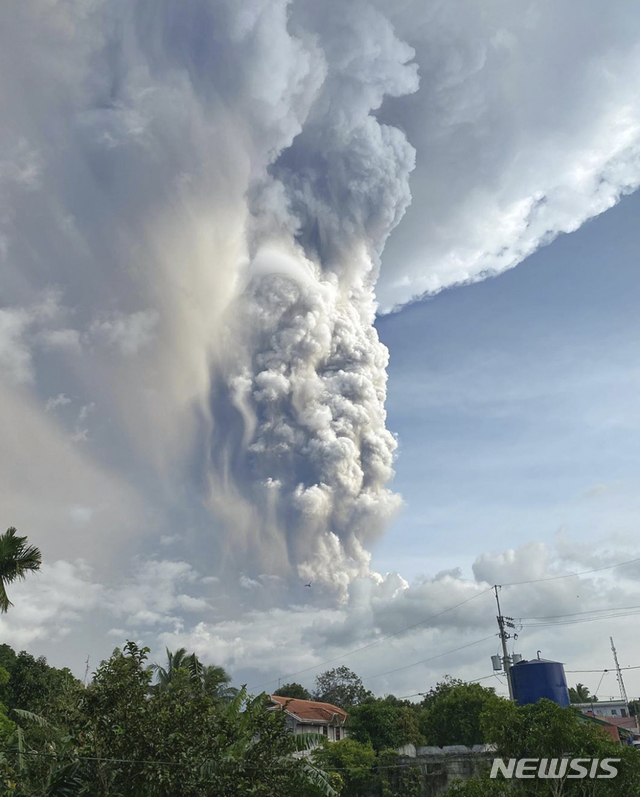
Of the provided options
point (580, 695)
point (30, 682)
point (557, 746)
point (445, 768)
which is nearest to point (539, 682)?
point (445, 768)

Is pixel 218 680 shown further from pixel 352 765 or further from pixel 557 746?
pixel 557 746

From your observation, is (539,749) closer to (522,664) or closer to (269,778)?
(269,778)

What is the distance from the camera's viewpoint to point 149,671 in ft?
51.7

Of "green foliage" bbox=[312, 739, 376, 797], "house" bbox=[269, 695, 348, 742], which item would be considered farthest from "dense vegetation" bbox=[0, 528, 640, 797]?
"house" bbox=[269, 695, 348, 742]

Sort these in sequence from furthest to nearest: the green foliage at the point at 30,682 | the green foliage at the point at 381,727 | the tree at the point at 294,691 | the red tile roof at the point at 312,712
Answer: the tree at the point at 294,691 < the red tile roof at the point at 312,712 < the green foliage at the point at 30,682 < the green foliage at the point at 381,727

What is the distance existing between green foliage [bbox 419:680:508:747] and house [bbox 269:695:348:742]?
726 centimetres

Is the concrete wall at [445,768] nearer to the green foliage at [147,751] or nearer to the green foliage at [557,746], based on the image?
the green foliage at [557,746]

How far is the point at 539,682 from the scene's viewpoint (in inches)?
1563

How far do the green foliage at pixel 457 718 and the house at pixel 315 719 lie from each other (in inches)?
286

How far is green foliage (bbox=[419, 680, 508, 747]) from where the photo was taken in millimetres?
47625

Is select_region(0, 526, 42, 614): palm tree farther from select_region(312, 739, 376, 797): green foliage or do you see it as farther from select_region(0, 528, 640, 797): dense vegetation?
select_region(312, 739, 376, 797): green foliage

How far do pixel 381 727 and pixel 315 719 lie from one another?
7.25 meters

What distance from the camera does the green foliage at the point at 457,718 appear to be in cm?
4762

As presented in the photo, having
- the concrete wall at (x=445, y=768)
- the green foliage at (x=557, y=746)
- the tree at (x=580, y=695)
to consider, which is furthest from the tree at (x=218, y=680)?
the tree at (x=580, y=695)
